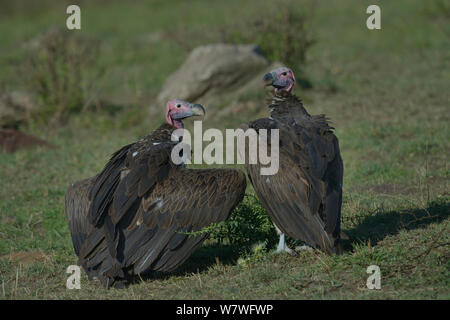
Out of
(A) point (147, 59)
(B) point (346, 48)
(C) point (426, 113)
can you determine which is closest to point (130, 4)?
(A) point (147, 59)

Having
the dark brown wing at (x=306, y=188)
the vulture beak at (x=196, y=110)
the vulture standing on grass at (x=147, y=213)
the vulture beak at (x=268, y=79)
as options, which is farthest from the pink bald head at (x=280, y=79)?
the vulture standing on grass at (x=147, y=213)

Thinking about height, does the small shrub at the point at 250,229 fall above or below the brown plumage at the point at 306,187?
below

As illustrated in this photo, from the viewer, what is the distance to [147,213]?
17.3 feet

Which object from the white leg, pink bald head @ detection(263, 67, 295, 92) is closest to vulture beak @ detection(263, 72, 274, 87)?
pink bald head @ detection(263, 67, 295, 92)

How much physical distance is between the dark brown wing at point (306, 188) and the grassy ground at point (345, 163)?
0.90 ft

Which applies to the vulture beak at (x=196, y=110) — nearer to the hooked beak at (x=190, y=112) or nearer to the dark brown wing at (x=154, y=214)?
the hooked beak at (x=190, y=112)

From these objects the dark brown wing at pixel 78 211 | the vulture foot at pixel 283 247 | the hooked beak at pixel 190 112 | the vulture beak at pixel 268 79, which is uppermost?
the vulture beak at pixel 268 79

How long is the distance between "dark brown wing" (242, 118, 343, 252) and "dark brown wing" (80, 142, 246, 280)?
29 centimetres

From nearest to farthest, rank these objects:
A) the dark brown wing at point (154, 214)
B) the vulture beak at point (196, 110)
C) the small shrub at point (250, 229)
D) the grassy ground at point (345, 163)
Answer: the grassy ground at point (345, 163), the dark brown wing at point (154, 214), the small shrub at point (250, 229), the vulture beak at point (196, 110)

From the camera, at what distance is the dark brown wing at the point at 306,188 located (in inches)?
200

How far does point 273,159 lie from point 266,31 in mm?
6978

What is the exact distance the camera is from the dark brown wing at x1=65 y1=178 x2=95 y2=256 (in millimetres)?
5531

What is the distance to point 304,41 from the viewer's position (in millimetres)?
11984
